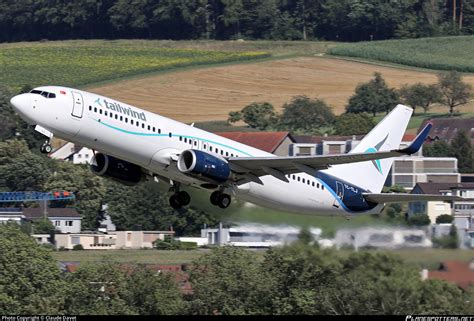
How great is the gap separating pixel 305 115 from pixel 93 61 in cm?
3501

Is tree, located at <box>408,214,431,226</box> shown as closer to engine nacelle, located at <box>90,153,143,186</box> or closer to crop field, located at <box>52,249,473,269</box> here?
engine nacelle, located at <box>90,153,143,186</box>

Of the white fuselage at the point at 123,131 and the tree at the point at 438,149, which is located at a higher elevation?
the white fuselage at the point at 123,131

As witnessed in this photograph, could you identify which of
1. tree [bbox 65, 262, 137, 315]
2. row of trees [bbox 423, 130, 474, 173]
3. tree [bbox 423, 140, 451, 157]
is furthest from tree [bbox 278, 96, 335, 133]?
tree [bbox 65, 262, 137, 315]

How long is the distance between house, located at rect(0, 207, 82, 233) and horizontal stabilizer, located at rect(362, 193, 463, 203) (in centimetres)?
6048

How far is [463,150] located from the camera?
158375mm

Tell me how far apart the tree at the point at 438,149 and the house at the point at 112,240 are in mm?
51778

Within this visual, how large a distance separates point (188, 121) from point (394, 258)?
90.6 meters

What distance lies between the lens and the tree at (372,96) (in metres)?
174

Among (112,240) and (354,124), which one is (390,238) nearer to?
(112,240)

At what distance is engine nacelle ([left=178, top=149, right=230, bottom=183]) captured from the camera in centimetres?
5509

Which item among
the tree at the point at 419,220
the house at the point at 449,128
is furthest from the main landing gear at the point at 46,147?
the house at the point at 449,128

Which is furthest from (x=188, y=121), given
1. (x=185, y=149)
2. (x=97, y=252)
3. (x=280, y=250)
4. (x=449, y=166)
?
(x=185, y=149)

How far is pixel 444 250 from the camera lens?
209 feet

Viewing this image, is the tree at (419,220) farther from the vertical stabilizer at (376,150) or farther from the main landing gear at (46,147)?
the main landing gear at (46,147)
